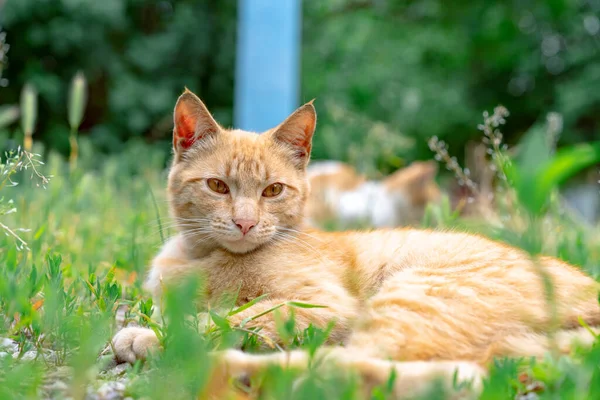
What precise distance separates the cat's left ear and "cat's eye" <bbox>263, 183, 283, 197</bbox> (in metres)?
0.18

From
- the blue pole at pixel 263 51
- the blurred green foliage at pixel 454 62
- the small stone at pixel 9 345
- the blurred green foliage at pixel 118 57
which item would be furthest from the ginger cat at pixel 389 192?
the blurred green foliage at pixel 454 62

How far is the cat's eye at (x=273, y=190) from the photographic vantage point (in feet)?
7.13

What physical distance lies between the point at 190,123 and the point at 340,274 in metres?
0.79

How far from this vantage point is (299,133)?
232 centimetres

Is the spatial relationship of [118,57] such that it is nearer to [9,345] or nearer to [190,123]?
[190,123]

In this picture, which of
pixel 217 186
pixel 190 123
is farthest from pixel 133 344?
pixel 190 123

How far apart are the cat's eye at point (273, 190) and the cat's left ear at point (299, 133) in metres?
0.18

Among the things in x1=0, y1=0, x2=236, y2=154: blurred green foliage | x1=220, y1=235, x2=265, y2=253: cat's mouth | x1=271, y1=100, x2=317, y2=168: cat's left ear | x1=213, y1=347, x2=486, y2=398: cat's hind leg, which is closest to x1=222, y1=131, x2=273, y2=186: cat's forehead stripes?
x1=271, y1=100, x2=317, y2=168: cat's left ear

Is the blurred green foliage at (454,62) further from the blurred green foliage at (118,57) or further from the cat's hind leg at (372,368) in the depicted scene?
the cat's hind leg at (372,368)

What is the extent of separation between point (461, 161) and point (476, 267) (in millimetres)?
10472

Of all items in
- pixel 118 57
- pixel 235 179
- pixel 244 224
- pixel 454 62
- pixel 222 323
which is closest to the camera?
pixel 222 323

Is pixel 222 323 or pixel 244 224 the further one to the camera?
pixel 244 224

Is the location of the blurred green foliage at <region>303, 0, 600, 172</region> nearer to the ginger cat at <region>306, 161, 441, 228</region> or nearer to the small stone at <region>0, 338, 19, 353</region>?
the ginger cat at <region>306, 161, 441, 228</region>

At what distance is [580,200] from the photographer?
11156 millimetres
